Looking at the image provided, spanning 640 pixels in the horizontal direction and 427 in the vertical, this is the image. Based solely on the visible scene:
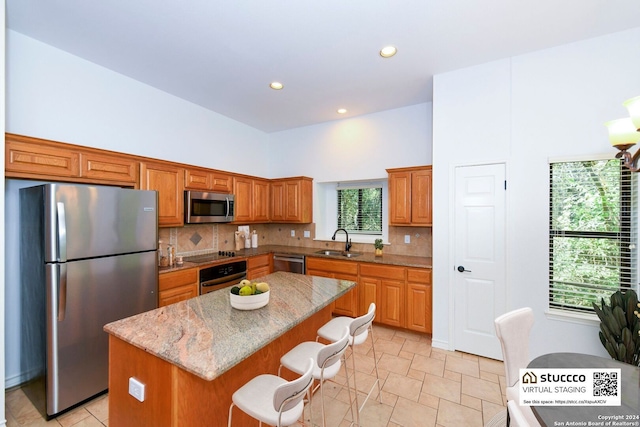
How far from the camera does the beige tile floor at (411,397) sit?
1.99 meters

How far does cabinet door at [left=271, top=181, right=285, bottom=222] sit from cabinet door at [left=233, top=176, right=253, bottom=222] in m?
0.48

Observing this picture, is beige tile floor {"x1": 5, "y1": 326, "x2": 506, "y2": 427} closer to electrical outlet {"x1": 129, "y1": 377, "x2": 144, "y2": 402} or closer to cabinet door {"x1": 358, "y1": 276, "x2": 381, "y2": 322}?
cabinet door {"x1": 358, "y1": 276, "x2": 381, "y2": 322}

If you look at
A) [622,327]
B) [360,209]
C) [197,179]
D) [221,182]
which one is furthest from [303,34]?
[622,327]

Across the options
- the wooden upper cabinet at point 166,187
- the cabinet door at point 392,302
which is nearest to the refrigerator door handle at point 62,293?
the wooden upper cabinet at point 166,187

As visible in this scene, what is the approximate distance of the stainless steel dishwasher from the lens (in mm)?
4035

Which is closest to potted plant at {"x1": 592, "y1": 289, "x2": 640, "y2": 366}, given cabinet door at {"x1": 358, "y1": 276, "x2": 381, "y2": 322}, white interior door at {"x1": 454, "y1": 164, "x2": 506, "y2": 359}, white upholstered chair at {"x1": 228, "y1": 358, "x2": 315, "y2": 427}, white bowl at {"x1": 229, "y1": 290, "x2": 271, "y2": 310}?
white interior door at {"x1": 454, "y1": 164, "x2": 506, "y2": 359}

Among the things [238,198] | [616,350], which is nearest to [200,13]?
[238,198]

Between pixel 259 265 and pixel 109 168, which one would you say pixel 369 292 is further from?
pixel 109 168

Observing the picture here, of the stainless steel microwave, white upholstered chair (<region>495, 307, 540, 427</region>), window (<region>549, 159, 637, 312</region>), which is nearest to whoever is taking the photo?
white upholstered chair (<region>495, 307, 540, 427</region>)

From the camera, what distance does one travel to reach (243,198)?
4219 mm

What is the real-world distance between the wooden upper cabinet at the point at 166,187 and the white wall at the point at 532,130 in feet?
9.99

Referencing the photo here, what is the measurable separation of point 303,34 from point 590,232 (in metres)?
3.11

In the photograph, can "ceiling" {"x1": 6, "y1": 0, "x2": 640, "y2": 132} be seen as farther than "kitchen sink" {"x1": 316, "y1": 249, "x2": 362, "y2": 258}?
No

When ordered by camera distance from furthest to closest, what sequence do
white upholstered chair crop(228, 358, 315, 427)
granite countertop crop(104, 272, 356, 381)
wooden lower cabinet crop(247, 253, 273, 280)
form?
wooden lower cabinet crop(247, 253, 273, 280), granite countertop crop(104, 272, 356, 381), white upholstered chair crop(228, 358, 315, 427)
